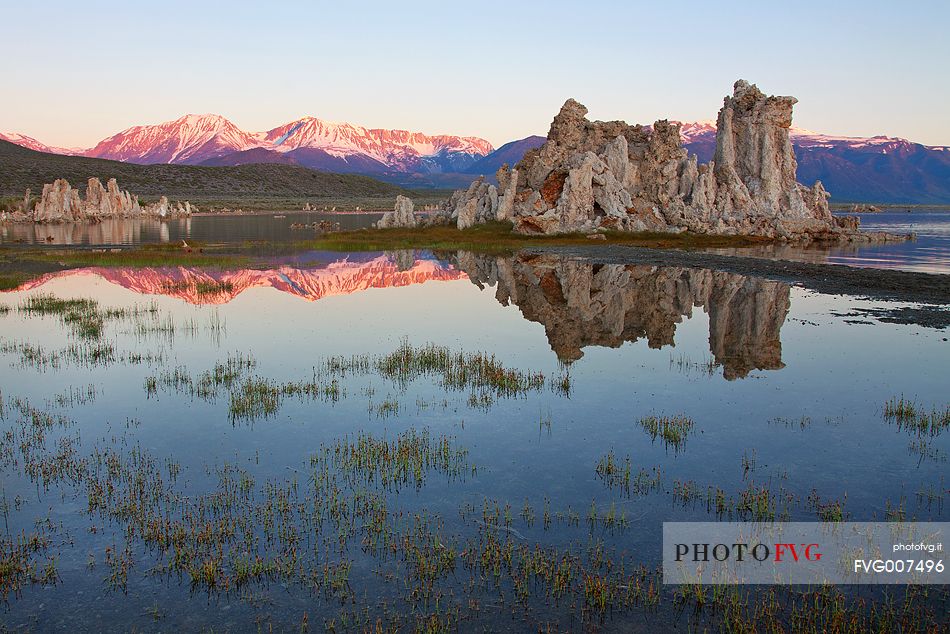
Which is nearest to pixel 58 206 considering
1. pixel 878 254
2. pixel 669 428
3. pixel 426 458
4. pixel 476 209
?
pixel 476 209

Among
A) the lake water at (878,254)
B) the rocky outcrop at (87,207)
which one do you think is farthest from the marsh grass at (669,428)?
the rocky outcrop at (87,207)

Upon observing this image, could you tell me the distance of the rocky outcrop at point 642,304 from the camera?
80.4 ft

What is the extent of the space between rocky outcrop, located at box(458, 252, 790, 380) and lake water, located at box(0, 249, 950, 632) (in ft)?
0.86

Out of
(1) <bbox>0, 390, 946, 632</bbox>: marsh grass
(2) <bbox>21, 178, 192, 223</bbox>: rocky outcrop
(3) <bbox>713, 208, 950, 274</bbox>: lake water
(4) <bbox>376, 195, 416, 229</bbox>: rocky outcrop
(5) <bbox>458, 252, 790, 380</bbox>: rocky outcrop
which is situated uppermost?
(2) <bbox>21, 178, 192, 223</bbox>: rocky outcrop

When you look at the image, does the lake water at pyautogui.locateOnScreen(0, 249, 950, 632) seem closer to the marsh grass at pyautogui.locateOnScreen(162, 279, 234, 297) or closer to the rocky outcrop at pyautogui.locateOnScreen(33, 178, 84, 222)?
the marsh grass at pyautogui.locateOnScreen(162, 279, 234, 297)

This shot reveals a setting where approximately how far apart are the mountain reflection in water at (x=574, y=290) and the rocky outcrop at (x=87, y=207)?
74201mm

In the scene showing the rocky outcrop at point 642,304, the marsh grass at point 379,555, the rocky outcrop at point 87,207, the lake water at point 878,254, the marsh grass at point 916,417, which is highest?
the rocky outcrop at point 87,207

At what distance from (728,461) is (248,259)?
44908 mm

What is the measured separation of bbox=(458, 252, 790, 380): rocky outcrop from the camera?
24500 mm

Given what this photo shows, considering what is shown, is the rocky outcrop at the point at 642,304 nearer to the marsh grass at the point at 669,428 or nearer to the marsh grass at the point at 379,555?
the marsh grass at the point at 669,428

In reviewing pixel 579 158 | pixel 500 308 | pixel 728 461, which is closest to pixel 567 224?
pixel 579 158

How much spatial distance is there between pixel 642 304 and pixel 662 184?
154 feet

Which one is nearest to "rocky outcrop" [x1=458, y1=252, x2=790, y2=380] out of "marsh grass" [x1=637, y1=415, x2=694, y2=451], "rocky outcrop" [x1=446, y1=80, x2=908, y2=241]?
"marsh grass" [x1=637, y1=415, x2=694, y2=451]

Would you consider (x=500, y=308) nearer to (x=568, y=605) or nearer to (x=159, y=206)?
(x=568, y=605)
